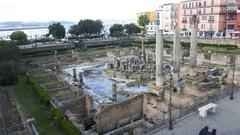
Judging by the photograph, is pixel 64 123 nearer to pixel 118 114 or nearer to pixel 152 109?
pixel 118 114

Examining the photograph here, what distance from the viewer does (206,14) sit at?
6066 centimetres

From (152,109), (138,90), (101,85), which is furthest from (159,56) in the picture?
(101,85)

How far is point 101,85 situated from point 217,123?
66.3ft

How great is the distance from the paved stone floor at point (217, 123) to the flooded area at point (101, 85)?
11.5 meters

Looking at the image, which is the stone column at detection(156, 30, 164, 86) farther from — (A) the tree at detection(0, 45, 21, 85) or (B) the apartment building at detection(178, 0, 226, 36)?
(B) the apartment building at detection(178, 0, 226, 36)

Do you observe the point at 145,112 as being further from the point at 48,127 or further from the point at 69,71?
the point at 69,71

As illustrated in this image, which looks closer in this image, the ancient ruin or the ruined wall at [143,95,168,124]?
the ancient ruin

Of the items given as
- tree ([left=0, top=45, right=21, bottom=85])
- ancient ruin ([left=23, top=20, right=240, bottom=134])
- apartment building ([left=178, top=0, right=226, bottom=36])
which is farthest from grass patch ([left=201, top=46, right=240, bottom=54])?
tree ([left=0, top=45, right=21, bottom=85])

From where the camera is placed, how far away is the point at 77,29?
69.6m

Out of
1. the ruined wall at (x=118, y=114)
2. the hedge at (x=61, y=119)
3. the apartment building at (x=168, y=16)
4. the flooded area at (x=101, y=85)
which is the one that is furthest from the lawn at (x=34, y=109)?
the apartment building at (x=168, y=16)

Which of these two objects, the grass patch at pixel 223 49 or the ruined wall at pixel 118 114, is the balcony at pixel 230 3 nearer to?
the grass patch at pixel 223 49

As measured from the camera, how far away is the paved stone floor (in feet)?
49.2

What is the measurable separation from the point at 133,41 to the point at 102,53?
45.8 ft

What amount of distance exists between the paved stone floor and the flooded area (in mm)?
11491
